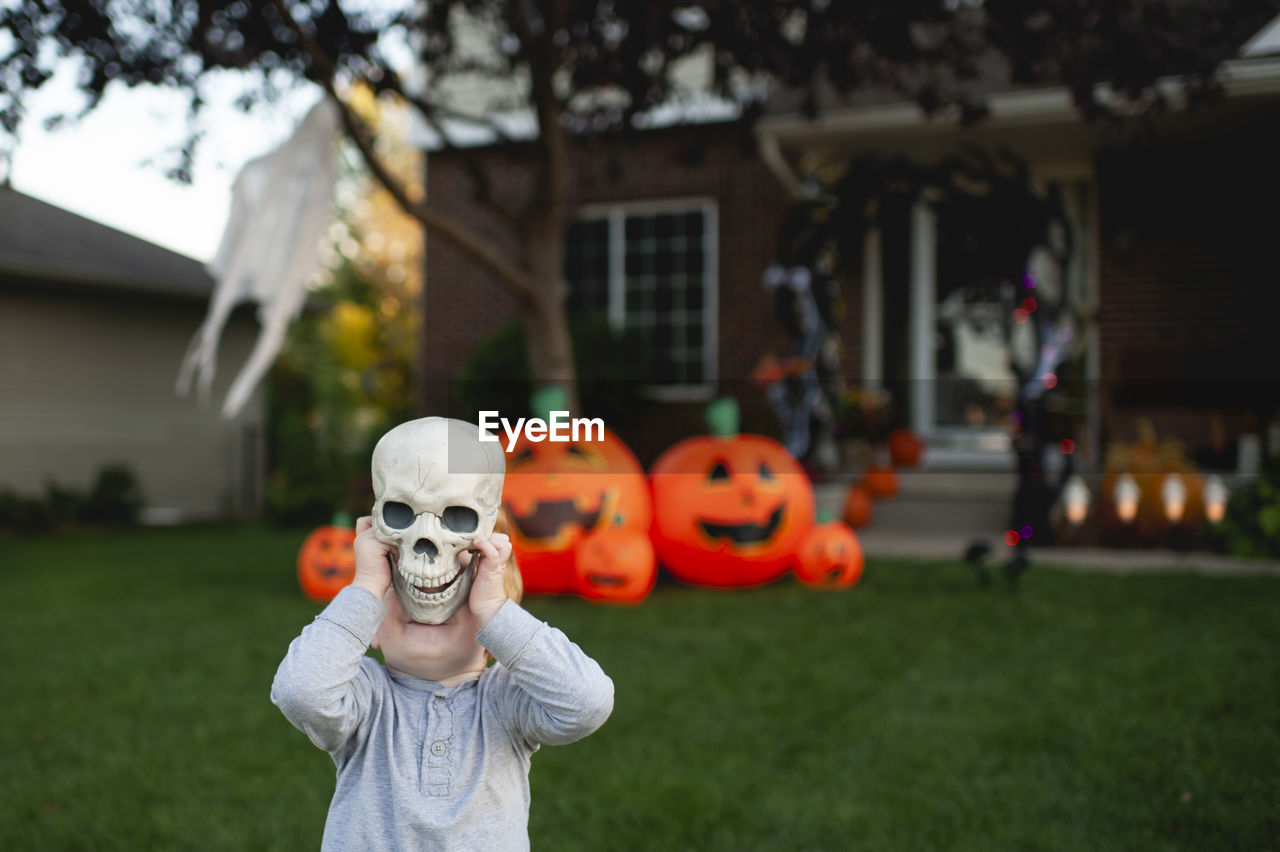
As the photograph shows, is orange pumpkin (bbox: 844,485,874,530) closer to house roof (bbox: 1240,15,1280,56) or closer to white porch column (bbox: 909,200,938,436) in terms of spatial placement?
white porch column (bbox: 909,200,938,436)

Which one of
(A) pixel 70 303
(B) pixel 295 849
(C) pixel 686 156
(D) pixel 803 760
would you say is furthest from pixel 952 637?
(A) pixel 70 303

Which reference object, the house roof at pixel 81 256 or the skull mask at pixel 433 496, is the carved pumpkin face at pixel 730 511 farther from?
the house roof at pixel 81 256

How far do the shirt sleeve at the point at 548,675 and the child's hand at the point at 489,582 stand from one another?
0.01 m

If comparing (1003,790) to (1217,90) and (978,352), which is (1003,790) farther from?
(978,352)

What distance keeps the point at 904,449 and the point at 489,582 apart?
8.19 m

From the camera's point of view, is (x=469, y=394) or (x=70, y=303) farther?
(x=70, y=303)

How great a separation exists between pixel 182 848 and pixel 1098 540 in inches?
268

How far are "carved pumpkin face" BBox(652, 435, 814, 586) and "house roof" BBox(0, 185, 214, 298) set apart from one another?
9071mm

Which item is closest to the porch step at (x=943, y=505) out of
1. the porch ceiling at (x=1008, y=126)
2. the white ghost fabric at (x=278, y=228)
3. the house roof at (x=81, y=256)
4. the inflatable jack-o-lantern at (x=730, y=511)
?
the inflatable jack-o-lantern at (x=730, y=511)

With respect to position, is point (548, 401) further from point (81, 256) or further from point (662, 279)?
point (81, 256)

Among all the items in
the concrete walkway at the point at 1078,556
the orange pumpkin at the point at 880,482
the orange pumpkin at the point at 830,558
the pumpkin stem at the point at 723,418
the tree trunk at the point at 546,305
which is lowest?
the concrete walkway at the point at 1078,556

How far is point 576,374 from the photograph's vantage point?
9703 mm

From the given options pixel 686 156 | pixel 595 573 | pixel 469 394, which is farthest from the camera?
pixel 469 394

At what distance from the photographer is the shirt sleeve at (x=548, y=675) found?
1413 mm
